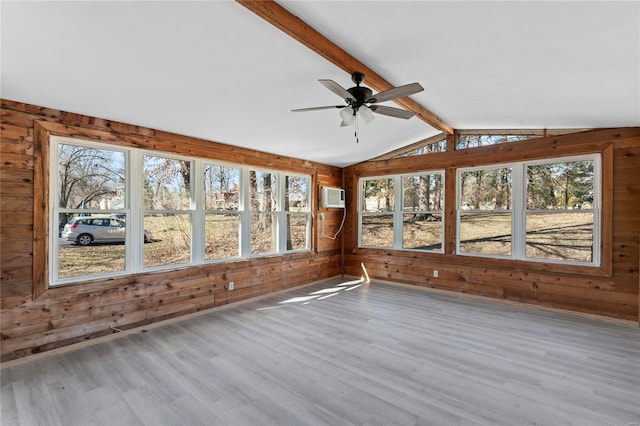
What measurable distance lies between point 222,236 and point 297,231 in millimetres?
1737

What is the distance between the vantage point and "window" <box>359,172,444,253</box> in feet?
A: 18.9

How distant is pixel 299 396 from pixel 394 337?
4.97 ft

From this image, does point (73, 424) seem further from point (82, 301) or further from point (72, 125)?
point (72, 125)

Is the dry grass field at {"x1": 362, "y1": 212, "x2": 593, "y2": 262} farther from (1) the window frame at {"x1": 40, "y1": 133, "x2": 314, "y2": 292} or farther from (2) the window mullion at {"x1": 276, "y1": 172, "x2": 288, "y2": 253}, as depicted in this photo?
(1) the window frame at {"x1": 40, "y1": 133, "x2": 314, "y2": 292}

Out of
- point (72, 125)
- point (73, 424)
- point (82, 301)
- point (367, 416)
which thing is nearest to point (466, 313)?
point (367, 416)

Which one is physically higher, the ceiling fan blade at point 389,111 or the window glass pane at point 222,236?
the ceiling fan blade at point 389,111

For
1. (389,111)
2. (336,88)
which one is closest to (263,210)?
(389,111)

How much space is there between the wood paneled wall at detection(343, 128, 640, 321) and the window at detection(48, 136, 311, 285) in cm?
287

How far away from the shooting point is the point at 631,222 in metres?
3.97

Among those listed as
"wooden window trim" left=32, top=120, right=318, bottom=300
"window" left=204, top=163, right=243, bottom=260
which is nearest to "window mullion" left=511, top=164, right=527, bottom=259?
"window" left=204, top=163, right=243, bottom=260

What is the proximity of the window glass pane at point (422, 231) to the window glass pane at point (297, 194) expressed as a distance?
2.09 metres

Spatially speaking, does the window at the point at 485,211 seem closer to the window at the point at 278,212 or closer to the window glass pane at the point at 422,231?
the window glass pane at the point at 422,231

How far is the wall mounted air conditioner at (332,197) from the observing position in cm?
631

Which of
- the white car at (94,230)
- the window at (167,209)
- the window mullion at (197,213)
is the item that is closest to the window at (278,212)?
the window mullion at (197,213)
